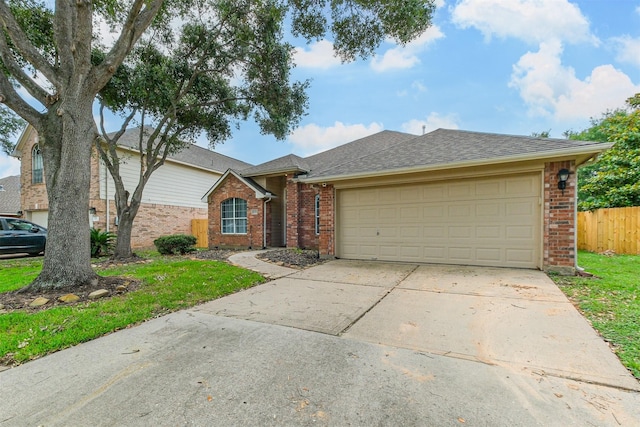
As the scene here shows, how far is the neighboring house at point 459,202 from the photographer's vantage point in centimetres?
615

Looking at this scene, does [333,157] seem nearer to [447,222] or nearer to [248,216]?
[248,216]

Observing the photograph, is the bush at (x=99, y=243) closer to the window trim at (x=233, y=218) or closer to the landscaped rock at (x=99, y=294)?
the window trim at (x=233, y=218)

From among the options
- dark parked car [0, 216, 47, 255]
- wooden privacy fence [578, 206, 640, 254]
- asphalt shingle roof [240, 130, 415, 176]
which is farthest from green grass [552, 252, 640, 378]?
dark parked car [0, 216, 47, 255]

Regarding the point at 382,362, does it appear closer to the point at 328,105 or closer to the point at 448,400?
the point at 448,400

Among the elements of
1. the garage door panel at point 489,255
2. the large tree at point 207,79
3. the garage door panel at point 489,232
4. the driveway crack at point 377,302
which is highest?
the large tree at point 207,79

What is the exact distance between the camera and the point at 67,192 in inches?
199

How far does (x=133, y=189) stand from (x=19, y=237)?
4754 millimetres

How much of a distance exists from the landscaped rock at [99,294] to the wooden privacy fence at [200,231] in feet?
39.1

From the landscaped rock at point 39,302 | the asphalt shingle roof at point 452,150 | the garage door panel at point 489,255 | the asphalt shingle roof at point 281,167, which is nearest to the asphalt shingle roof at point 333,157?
the asphalt shingle roof at point 281,167

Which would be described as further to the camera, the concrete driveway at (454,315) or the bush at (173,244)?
the bush at (173,244)

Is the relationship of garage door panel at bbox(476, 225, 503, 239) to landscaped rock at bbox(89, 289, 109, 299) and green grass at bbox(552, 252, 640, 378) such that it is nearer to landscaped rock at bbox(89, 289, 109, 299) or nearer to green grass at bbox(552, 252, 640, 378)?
green grass at bbox(552, 252, 640, 378)

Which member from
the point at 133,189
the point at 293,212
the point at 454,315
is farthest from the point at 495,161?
the point at 133,189

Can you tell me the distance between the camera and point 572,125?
938 inches

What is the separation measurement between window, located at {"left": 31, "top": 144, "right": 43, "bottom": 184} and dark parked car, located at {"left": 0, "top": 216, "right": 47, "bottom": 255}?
5186mm
